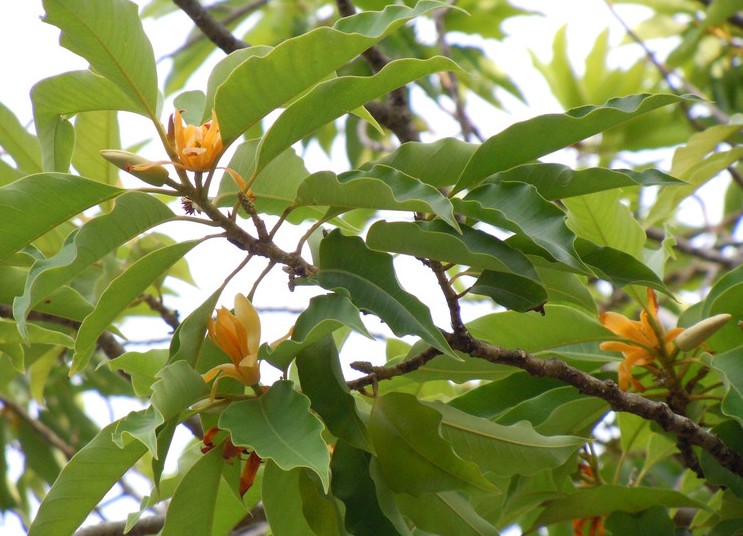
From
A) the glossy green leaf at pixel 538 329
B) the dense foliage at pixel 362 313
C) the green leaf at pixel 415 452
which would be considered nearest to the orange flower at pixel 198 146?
the dense foliage at pixel 362 313

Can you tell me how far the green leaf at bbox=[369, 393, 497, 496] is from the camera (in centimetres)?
106

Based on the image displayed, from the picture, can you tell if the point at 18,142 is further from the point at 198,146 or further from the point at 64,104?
the point at 198,146

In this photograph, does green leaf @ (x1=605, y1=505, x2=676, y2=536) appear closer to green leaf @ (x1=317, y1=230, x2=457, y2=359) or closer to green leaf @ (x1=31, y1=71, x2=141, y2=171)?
green leaf @ (x1=317, y1=230, x2=457, y2=359)

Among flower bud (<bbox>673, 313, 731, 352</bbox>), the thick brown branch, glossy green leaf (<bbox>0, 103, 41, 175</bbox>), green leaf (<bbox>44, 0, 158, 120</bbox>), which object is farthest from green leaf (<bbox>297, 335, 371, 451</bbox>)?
the thick brown branch

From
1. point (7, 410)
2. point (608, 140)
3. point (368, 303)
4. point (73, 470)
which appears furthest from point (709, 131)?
point (7, 410)

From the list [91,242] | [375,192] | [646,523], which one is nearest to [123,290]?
[91,242]

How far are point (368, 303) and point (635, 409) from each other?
407 millimetres

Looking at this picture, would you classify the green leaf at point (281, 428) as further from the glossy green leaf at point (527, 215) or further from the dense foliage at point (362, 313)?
the glossy green leaf at point (527, 215)

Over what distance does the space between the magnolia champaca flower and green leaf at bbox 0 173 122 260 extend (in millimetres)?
190

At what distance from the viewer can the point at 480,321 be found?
4.27 feet

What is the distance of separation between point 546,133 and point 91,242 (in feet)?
1.68

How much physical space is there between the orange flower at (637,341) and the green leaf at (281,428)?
0.52m

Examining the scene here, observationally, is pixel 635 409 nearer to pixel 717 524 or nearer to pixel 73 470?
pixel 717 524

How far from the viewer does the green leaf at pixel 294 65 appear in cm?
96
